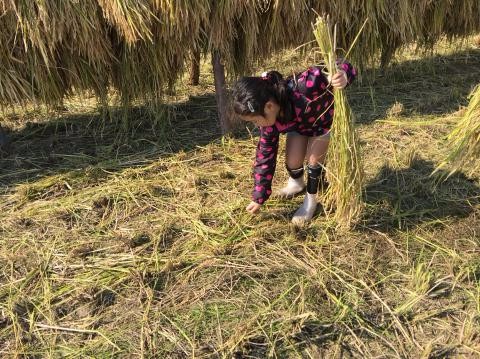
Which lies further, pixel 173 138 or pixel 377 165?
pixel 173 138

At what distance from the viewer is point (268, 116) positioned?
193 centimetres

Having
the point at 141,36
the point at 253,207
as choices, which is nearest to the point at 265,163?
the point at 253,207

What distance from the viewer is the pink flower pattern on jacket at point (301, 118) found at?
2.02 meters

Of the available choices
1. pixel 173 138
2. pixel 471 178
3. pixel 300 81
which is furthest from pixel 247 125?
pixel 471 178

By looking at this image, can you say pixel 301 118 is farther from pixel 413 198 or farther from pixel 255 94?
pixel 413 198

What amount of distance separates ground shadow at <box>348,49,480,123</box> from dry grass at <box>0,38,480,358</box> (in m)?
0.37

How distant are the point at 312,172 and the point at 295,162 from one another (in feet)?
0.59

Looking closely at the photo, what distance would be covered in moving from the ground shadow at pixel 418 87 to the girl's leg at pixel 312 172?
1.14 meters

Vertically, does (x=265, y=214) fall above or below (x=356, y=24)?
below

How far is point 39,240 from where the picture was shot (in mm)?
2238

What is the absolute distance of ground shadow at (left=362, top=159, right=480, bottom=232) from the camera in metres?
2.23

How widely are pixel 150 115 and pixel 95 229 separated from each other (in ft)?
4.24

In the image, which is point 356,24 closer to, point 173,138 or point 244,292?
point 173,138

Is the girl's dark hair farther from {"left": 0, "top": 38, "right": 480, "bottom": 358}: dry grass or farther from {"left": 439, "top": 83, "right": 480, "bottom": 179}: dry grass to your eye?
{"left": 439, "top": 83, "right": 480, "bottom": 179}: dry grass
